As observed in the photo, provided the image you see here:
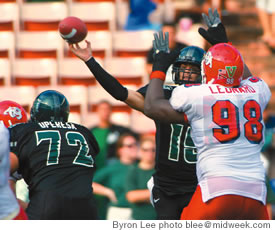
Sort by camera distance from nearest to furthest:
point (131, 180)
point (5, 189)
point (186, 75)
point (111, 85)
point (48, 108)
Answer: point (5, 189), point (111, 85), point (48, 108), point (186, 75), point (131, 180)

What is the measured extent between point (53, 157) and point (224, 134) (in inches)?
55.5

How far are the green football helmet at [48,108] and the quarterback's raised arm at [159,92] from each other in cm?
98

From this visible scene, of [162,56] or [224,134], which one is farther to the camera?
[162,56]

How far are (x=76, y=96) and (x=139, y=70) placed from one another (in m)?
1.10

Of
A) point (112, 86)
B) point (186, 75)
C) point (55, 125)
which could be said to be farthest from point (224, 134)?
point (55, 125)

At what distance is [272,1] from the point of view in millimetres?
9375

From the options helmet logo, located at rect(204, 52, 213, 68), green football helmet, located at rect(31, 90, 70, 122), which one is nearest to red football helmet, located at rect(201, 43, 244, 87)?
helmet logo, located at rect(204, 52, 213, 68)

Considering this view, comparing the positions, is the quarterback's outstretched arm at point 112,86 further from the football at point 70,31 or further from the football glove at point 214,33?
the football glove at point 214,33

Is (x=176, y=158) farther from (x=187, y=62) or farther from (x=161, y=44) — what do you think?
(x=161, y=44)

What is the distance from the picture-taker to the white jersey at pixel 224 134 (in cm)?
406

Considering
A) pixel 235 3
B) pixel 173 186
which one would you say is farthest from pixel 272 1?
pixel 173 186

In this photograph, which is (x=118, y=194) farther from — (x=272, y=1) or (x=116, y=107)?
(x=272, y=1)

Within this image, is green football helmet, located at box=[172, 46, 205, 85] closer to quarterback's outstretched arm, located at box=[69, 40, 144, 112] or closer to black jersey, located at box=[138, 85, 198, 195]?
black jersey, located at box=[138, 85, 198, 195]

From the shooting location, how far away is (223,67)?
167 inches
